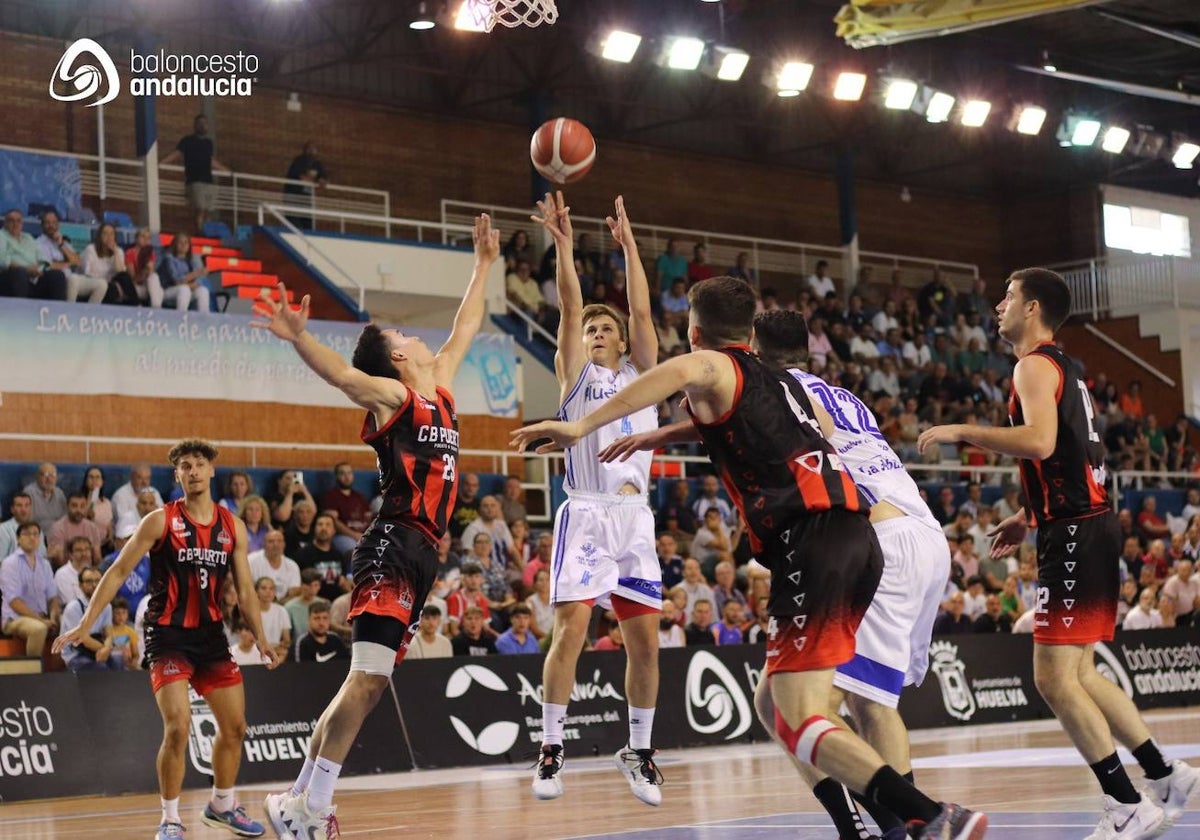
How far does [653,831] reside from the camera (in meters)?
8.55

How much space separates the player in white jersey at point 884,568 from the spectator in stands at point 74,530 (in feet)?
33.7

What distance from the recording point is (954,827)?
18.5 feet

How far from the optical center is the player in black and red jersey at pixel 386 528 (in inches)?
313

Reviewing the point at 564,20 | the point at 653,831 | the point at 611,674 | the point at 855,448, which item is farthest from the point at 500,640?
the point at 564,20

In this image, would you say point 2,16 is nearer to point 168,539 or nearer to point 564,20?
point 564,20

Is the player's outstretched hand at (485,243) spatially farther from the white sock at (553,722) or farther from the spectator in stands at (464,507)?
the spectator in stands at (464,507)

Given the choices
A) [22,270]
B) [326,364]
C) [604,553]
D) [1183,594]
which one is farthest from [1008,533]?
[1183,594]

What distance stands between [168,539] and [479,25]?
14910 mm

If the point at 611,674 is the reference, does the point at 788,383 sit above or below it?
above

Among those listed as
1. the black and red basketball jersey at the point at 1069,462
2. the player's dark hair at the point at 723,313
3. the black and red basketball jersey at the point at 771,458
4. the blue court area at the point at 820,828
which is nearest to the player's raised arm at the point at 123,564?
the blue court area at the point at 820,828

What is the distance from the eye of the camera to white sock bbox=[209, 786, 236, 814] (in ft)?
31.4

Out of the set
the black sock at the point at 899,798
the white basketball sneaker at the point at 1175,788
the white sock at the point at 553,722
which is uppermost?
the black sock at the point at 899,798

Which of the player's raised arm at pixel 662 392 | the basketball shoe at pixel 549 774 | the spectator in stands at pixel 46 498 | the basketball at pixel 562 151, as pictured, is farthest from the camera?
the spectator in stands at pixel 46 498

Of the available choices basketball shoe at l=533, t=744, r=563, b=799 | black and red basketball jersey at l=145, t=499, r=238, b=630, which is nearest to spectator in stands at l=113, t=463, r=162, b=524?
black and red basketball jersey at l=145, t=499, r=238, b=630
